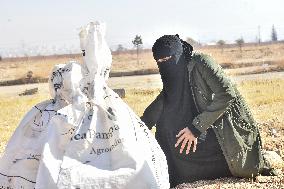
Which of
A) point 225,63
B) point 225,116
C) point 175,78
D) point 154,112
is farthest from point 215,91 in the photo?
point 225,63

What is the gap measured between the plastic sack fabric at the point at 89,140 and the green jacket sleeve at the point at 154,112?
78cm

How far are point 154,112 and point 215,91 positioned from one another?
71cm

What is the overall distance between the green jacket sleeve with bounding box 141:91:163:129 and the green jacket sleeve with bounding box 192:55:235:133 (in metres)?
0.59

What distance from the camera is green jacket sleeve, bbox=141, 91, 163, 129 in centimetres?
533

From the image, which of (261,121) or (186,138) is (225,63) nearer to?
(261,121)

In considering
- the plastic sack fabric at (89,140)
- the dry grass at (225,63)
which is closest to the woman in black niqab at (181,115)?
the plastic sack fabric at (89,140)

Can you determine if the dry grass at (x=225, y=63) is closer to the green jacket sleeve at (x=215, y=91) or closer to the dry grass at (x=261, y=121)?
the dry grass at (x=261, y=121)

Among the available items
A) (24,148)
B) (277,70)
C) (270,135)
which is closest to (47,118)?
(24,148)

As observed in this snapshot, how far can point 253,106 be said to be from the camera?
40.6 ft

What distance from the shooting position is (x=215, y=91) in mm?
4844

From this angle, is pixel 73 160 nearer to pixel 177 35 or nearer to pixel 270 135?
pixel 177 35

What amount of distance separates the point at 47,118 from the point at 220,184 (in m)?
1.51

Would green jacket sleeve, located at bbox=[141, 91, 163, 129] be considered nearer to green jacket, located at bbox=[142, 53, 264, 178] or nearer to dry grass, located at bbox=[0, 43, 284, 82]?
green jacket, located at bbox=[142, 53, 264, 178]

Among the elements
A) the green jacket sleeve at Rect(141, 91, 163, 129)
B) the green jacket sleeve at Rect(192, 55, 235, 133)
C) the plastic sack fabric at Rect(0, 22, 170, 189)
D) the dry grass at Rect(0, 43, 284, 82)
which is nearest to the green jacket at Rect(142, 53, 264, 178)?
the green jacket sleeve at Rect(192, 55, 235, 133)
